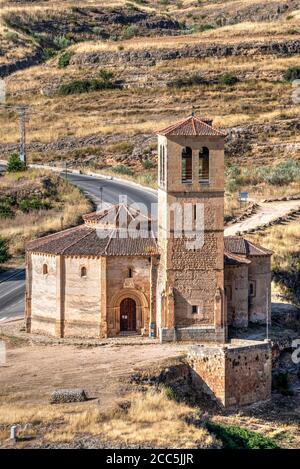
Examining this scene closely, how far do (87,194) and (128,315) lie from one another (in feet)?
98.0

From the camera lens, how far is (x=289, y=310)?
49906mm

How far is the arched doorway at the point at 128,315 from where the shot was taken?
45.5 meters

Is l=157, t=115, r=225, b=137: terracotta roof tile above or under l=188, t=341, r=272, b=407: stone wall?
above

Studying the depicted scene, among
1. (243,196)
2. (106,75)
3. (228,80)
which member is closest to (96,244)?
(243,196)

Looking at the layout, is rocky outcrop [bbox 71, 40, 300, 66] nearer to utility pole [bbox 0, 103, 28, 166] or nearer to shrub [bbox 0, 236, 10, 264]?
utility pole [bbox 0, 103, 28, 166]

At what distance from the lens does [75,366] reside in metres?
41.2

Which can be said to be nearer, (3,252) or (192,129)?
(192,129)

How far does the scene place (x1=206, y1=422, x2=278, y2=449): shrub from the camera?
118ft

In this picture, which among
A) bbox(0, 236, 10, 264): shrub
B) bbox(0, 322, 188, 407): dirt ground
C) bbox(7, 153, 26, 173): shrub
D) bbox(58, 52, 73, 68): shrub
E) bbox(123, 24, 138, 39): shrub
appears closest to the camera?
bbox(0, 322, 188, 407): dirt ground

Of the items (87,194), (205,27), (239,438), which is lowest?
(239,438)

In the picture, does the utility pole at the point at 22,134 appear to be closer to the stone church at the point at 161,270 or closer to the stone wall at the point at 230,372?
the stone church at the point at 161,270

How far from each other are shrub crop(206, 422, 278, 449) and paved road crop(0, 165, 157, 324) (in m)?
14.6

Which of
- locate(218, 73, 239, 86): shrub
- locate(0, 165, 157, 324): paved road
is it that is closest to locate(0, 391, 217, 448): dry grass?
locate(0, 165, 157, 324): paved road

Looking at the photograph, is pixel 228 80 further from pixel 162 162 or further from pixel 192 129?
pixel 192 129
